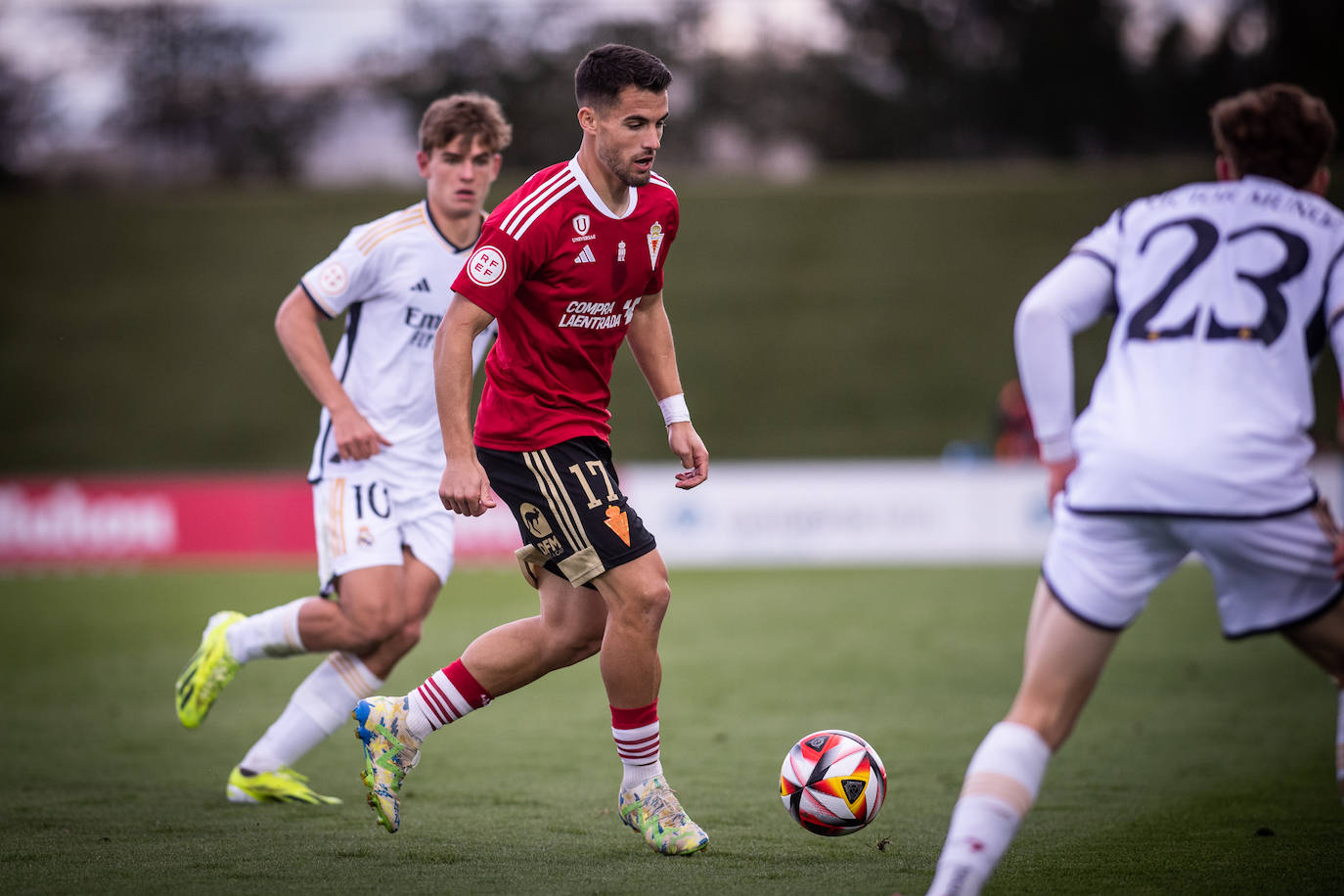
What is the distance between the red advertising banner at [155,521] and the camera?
1526cm

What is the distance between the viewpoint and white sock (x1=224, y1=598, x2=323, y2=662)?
15.8 feet

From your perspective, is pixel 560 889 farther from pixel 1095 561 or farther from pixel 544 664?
pixel 1095 561

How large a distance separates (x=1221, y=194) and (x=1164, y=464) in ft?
2.09

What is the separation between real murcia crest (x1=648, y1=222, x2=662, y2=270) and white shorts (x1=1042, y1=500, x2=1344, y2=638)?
1.58 m

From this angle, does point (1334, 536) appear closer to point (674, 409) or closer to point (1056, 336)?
point (1056, 336)

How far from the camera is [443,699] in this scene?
419 centimetres

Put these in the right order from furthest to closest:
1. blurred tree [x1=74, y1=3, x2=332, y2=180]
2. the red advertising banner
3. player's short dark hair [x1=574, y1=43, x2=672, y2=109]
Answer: blurred tree [x1=74, y1=3, x2=332, y2=180], the red advertising banner, player's short dark hair [x1=574, y1=43, x2=672, y2=109]

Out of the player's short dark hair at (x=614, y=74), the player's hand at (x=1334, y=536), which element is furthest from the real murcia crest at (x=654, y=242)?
the player's hand at (x=1334, y=536)

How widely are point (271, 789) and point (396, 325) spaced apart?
5.53ft

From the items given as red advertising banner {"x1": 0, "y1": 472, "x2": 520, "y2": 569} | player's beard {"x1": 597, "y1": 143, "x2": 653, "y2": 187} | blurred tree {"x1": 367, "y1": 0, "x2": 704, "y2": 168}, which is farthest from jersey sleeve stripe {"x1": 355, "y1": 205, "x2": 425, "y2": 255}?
blurred tree {"x1": 367, "y1": 0, "x2": 704, "y2": 168}

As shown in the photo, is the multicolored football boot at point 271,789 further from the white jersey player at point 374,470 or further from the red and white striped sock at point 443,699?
the red and white striped sock at point 443,699

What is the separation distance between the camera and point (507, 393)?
404 centimetres

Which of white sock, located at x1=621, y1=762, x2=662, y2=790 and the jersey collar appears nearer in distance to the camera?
the jersey collar

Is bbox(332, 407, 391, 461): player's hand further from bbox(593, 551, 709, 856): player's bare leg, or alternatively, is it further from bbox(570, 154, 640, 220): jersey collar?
bbox(570, 154, 640, 220): jersey collar
